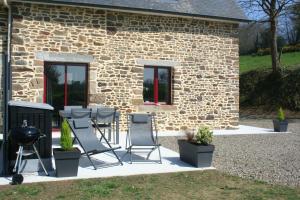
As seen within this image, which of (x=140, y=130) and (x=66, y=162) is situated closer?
(x=66, y=162)

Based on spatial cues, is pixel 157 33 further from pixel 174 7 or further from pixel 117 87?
pixel 117 87

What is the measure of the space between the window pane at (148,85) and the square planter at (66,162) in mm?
6436

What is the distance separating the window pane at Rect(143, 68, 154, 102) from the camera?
1218cm

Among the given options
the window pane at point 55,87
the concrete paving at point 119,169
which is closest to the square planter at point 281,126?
the concrete paving at point 119,169

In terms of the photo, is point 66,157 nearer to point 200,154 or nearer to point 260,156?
point 200,154

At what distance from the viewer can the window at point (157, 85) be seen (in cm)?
1222

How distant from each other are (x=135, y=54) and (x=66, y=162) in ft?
21.1

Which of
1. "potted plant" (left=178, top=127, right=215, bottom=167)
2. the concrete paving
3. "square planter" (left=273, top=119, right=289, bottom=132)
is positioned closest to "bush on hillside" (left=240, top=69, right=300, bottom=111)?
"square planter" (left=273, top=119, right=289, bottom=132)

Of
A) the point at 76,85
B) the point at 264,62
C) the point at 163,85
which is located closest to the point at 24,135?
the point at 76,85

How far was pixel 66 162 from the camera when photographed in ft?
19.3

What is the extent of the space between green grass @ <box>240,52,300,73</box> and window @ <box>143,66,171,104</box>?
45.0ft

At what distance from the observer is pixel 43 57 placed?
416 inches

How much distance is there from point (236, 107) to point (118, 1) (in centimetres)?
565

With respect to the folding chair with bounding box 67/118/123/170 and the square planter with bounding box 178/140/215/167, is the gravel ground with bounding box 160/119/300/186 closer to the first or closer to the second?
the square planter with bounding box 178/140/215/167
